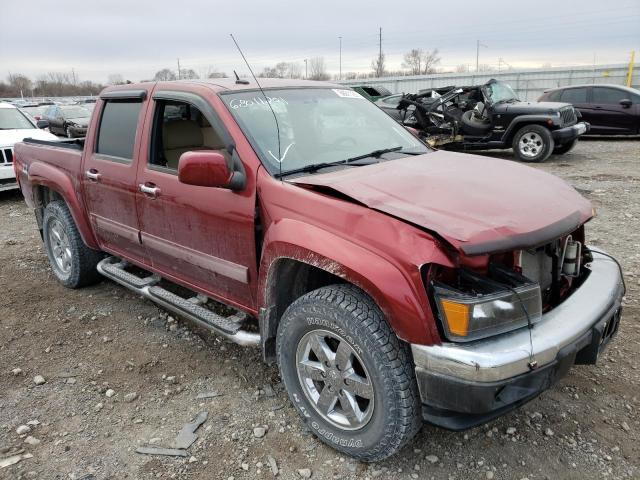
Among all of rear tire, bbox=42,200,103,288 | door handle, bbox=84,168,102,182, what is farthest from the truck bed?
rear tire, bbox=42,200,103,288

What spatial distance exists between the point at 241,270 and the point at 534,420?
1828 mm

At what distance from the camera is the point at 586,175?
30.9 feet

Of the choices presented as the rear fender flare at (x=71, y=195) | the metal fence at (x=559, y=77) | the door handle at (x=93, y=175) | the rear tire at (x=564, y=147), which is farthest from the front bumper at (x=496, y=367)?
the metal fence at (x=559, y=77)

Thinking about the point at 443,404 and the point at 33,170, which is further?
the point at 33,170

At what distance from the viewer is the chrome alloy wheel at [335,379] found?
7.95 ft

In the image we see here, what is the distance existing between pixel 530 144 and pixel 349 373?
1011 centimetres

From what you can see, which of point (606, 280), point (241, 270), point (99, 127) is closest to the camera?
point (606, 280)

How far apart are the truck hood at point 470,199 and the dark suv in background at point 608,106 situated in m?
12.2

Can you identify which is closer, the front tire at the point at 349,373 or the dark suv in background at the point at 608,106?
the front tire at the point at 349,373

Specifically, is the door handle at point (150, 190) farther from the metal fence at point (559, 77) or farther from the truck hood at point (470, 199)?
the metal fence at point (559, 77)

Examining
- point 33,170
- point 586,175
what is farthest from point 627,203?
point 33,170

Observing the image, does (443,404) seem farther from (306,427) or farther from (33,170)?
(33,170)

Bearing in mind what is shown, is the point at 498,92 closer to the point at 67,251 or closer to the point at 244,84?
the point at 244,84

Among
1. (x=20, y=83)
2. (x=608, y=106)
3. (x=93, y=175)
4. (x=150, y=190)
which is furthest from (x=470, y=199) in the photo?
(x=20, y=83)
